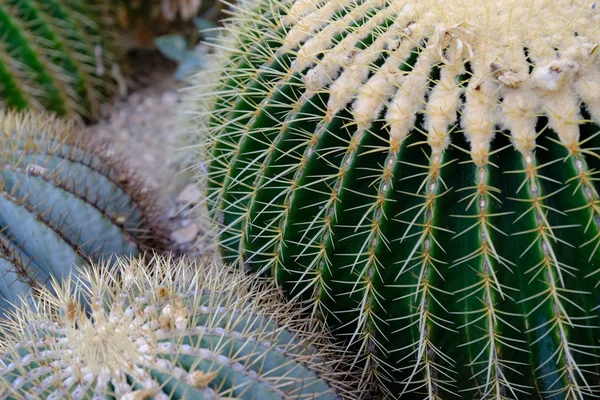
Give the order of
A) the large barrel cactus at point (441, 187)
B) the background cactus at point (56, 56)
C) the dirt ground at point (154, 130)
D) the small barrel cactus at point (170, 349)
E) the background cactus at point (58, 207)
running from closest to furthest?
the small barrel cactus at point (170, 349), the large barrel cactus at point (441, 187), the background cactus at point (58, 207), the dirt ground at point (154, 130), the background cactus at point (56, 56)

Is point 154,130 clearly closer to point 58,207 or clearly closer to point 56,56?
point 56,56

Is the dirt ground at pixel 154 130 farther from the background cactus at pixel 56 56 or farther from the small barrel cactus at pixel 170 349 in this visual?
the small barrel cactus at pixel 170 349

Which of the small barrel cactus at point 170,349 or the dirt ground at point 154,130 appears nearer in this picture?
the small barrel cactus at point 170,349

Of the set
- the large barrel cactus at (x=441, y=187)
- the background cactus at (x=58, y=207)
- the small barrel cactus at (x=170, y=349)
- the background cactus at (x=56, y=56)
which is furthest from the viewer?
the background cactus at (x=56, y=56)

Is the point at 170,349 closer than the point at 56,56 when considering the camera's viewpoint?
Yes

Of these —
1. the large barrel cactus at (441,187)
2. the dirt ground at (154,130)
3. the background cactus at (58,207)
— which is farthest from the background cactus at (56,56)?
the large barrel cactus at (441,187)

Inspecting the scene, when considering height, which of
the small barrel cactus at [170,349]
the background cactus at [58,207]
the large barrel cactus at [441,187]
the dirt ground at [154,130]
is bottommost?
the dirt ground at [154,130]

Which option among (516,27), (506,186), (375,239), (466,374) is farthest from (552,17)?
(466,374)

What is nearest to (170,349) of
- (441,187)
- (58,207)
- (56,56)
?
(441,187)
